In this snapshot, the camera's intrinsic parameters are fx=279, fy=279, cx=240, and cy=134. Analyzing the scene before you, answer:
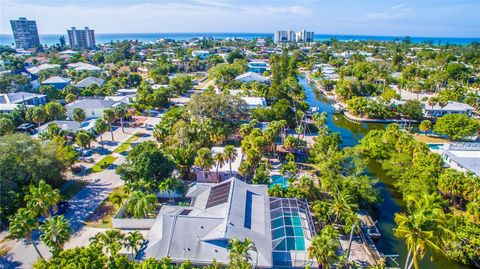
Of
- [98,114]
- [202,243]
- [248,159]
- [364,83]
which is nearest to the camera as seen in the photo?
[202,243]

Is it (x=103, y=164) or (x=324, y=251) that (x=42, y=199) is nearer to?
(x=103, y=164)

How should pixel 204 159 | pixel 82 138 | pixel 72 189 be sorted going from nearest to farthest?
pixel 204 159 → pixel 72 189 → pixel 82 138

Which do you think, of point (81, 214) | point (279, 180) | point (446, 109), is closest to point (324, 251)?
point (279, 180)

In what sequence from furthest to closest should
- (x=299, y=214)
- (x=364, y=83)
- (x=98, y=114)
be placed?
(x=364, y=83)
(x=98, y=114)
(x=299, y=214)

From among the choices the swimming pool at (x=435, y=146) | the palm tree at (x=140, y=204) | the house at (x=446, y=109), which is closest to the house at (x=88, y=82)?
the palm tree at (x=140, y=204)

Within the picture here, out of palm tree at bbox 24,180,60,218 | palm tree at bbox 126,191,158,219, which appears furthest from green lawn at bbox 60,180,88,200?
palm tree at bbox 126,191,158,219

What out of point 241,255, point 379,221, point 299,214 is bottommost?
point 379,221

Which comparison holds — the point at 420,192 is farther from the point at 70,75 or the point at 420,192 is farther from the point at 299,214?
the point at 70,75

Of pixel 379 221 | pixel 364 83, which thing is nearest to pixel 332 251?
pixel 379 221
